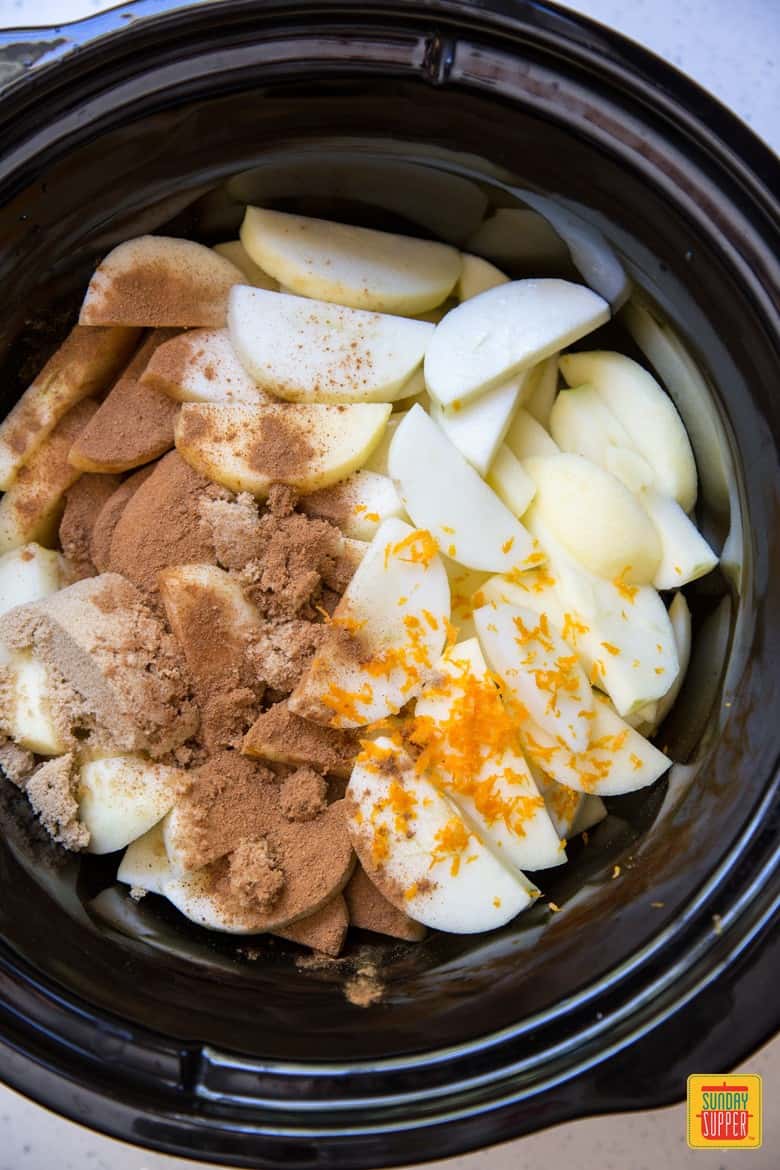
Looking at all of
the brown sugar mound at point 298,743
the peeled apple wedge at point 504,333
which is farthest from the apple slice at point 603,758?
the peeled apple wedge at point 504,333

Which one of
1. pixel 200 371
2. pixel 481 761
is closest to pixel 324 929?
pixel 481 761

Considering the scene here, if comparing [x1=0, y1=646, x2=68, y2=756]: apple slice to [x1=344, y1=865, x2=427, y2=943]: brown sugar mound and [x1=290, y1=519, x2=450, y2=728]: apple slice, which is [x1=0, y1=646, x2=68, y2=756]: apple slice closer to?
[x1=290, y1=519, x2=450, y2=728]: apple slice

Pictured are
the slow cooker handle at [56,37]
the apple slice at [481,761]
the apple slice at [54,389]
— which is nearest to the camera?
the slow cooker handle at [56,37]

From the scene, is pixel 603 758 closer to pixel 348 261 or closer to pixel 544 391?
pixel 544 391

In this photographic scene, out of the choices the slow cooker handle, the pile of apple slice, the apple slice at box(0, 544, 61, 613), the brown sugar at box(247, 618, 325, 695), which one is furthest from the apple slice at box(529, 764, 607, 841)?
the slow cooker handle

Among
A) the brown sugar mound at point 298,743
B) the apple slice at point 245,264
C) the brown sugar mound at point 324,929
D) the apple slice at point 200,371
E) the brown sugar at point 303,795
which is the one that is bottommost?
the brown sugar mound at point 324,929

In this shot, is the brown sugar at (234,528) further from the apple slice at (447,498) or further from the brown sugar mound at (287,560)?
the apple slice at (447,498)
